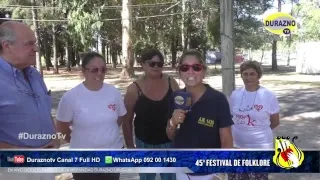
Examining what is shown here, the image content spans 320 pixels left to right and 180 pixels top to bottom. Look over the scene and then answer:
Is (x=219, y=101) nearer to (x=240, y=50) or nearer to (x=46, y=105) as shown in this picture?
(x=46, y=105)

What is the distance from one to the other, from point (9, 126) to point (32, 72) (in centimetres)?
29

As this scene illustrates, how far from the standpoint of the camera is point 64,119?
1.83 m

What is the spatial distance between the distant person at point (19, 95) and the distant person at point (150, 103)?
2.08ft

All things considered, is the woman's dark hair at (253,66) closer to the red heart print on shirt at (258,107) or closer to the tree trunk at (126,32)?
the red heart print on shirt at (258,107)

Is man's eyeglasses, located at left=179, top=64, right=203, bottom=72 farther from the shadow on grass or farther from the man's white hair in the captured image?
the shadow on grass

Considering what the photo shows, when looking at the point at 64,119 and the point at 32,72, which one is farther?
the point at 64,119

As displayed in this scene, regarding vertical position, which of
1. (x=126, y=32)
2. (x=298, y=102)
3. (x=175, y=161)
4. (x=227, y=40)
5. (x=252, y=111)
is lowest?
(x=298, y=102)

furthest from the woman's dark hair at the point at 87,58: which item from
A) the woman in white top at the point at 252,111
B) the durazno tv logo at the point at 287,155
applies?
the durazno tv logo at the point at 287,155

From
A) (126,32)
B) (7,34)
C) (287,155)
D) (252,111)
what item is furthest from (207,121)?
(126,32)

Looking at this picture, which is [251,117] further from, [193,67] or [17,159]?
[17,159]

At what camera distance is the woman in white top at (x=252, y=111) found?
1914 mm

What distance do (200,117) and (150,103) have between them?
0.62 metres

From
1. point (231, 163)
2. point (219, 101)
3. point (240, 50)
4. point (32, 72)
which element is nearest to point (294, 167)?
point (231, 163)

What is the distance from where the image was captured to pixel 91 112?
70.1 inches
